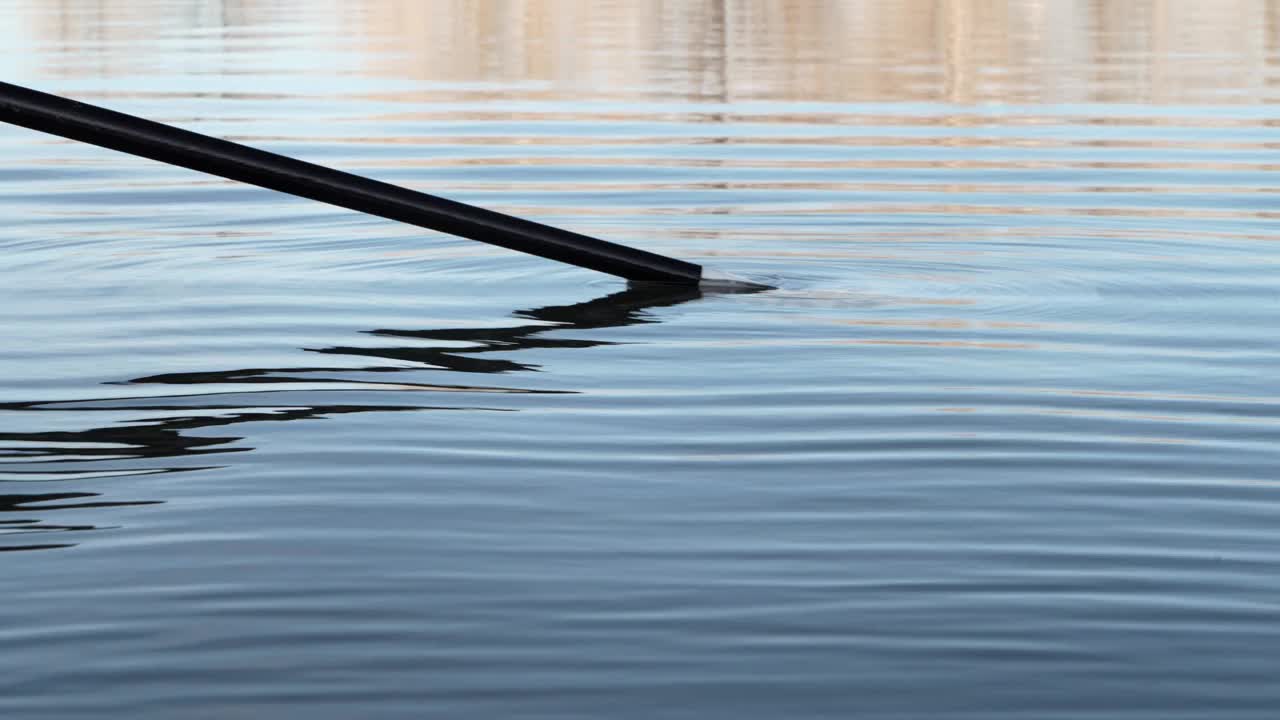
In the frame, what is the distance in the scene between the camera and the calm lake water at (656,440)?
428cm

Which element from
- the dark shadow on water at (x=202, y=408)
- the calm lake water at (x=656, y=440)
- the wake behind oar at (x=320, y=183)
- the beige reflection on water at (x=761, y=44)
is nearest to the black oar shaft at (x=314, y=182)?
the wake behind oar at (x=320, y=183)

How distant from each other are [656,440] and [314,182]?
2541 mm


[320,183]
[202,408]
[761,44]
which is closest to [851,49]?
[761,44]

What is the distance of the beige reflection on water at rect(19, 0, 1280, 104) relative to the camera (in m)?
20.9

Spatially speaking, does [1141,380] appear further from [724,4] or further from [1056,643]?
[724,4]

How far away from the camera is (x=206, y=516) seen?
537 cm

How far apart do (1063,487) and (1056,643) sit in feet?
4.32

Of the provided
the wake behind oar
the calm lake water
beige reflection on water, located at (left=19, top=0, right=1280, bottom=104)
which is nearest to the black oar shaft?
the wake behind oar

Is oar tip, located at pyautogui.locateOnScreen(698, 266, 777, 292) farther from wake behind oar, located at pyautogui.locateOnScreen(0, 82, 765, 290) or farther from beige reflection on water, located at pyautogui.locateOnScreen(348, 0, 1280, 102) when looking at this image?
beige reflection on water, located at pyautogui.locateOnScreen(348, 0, 1280, 102)

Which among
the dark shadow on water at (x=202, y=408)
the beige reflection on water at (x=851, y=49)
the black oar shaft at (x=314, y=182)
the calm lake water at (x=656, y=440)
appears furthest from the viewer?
the beige reflection on water at (x=851, y=49)

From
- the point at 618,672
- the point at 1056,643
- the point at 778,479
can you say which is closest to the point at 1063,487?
the point at 778,479

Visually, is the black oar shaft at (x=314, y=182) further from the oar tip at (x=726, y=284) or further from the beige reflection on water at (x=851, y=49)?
the beige reflection on water at (x=851, y=49)

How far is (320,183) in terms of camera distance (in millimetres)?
8242

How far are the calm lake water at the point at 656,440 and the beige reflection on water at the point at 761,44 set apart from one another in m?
6.18
